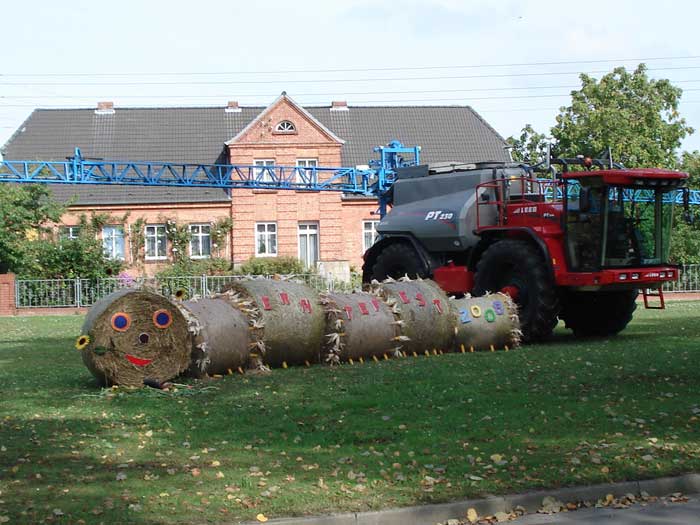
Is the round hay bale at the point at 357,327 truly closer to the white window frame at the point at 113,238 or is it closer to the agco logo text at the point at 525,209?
the agco logo text at the point at 525,209

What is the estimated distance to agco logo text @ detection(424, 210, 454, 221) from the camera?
22.1 metres

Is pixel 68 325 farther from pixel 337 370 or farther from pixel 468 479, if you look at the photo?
pixel 468 479

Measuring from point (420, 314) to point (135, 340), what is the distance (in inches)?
212

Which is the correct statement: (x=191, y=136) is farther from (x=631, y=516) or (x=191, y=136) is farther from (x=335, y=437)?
(x=631, y=516)

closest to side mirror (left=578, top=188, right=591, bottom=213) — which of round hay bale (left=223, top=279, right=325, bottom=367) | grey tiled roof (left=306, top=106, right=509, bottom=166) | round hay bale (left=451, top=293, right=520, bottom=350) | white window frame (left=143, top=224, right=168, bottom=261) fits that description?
round hay bale (left=451, top=293, right=520, bottom=350)

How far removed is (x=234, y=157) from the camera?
54.3m

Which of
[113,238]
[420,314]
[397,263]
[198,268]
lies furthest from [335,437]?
[113,238]

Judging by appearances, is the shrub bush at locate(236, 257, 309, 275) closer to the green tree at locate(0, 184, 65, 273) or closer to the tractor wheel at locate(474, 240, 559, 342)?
the green tree at locate(0, 184, 65, 273)

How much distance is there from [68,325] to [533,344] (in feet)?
52.2

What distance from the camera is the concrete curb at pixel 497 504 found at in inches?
295

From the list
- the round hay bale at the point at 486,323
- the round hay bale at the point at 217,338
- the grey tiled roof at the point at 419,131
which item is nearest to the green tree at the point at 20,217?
the grey tiled roof at the point at 419,131

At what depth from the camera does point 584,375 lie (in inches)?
559

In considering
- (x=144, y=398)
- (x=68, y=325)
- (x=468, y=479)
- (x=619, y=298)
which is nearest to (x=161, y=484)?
(x=468, y=479)

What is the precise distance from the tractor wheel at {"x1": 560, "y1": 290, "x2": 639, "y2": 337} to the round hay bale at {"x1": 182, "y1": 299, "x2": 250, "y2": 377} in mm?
8114
